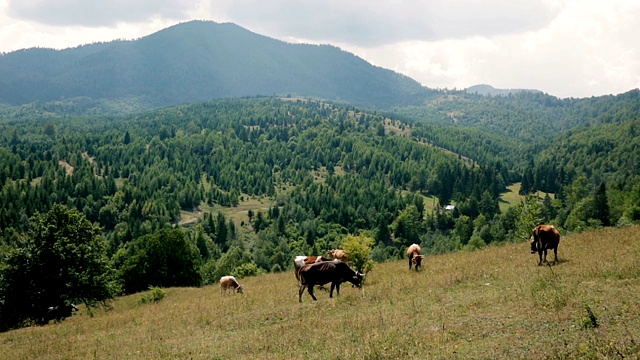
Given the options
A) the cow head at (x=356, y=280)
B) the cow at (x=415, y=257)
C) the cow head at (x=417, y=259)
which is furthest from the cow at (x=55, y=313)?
the cow head at (x=417, y=259)

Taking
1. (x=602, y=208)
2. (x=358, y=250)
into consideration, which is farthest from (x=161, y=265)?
(x=602, y=208)

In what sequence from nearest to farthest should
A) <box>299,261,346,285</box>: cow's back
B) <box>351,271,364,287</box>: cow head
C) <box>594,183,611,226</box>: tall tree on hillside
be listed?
<box>299,261,346,285</box>: cow's back
<box>351,271,364,287</box>: cow head
<box>594,183,611,226</box>: tall tree on hillside

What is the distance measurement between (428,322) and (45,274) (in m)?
36.9

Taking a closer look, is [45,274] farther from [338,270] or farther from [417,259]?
[417,259]

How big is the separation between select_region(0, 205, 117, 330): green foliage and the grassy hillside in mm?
11156

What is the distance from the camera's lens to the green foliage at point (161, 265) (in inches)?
2534

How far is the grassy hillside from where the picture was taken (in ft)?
41.7

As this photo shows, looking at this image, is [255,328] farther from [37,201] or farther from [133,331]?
[37,201]

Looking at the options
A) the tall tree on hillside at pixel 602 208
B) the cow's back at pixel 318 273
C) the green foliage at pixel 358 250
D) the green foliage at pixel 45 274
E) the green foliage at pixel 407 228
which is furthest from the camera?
the green foliage at pixel 407 228

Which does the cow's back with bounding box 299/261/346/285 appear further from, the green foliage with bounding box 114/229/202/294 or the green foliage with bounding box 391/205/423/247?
the green foliage with bounding box 391/205/423/247

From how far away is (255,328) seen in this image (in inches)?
770

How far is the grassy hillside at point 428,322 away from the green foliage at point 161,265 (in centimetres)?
3644

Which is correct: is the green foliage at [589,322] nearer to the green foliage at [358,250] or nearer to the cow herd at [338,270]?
the cow herd at [338,270]

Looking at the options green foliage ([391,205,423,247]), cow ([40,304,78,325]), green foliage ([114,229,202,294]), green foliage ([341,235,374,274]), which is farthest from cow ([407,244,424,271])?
green foliage ([391,205,423,247])
